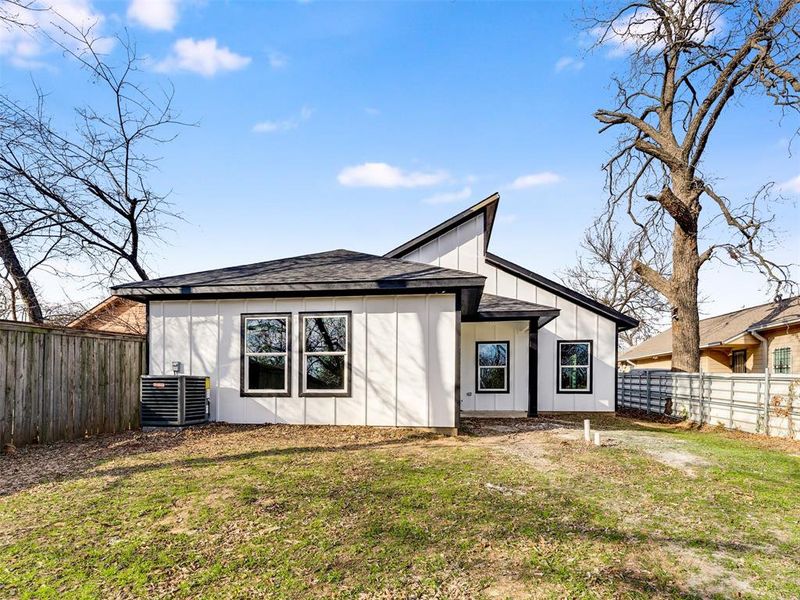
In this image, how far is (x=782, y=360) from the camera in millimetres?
15727

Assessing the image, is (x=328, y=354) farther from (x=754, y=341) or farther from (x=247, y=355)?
(x=754, y=341)

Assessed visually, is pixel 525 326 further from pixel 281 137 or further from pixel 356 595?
pixel 356 595

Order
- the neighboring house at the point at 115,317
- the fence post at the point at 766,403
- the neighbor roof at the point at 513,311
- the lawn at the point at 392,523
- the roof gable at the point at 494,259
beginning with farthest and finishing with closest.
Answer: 1. the neighboring house at the point at 115,317
2. the roof gable at the point at 494,259
3. the neighbor roof at the point at 513,311
4. the fence post at the point at 766,403
5. the lawn at the point at 392,523

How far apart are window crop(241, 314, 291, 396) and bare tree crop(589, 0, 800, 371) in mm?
11469

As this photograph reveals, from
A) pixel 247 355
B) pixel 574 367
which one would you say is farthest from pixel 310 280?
pixel 574 367

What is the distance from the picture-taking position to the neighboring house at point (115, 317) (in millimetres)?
19266

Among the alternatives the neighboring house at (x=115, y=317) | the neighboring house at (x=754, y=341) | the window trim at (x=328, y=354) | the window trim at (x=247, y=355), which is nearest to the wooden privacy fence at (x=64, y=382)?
the window trim at (x=247, y=355)

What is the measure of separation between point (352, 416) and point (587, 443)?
3.77 metres

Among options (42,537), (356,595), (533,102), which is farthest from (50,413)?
(533,102)

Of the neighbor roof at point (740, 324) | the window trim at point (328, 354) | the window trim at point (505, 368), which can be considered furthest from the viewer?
the neighbor roof at point (740, 324)

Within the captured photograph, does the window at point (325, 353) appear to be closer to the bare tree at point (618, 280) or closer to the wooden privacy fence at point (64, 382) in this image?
the wooden privacy fence at point (64, 382)

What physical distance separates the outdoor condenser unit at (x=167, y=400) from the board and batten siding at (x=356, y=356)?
58cm

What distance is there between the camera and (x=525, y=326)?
1195cm

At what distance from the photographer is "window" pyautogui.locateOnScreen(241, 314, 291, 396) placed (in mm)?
8398
